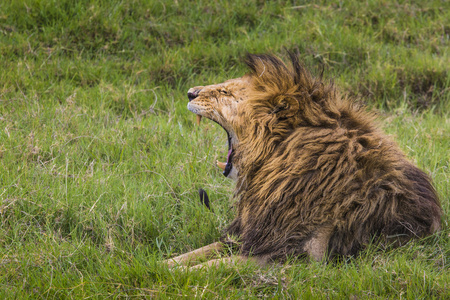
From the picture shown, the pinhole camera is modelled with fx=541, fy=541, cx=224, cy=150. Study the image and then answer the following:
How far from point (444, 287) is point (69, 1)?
507 cm

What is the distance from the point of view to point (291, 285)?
2.71 meters

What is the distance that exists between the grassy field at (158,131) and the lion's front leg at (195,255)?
0.40 ft

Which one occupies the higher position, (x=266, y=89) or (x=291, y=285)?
(x=266, y=89)

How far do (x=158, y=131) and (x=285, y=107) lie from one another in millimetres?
1827

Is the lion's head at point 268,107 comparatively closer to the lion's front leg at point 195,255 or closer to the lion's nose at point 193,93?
the lion's nose at point 193,93

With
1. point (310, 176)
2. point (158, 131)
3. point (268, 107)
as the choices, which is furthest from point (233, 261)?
point (158, 131)

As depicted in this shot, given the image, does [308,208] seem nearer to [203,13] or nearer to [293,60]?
[293,60]

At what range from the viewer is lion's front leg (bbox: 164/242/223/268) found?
2.97m

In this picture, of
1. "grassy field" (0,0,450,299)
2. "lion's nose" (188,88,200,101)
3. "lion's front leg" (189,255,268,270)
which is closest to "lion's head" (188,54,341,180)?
"lion's nose" (188,88,200,101)

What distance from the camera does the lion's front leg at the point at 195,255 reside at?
9.74ft

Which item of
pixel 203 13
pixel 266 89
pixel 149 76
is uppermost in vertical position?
pixel 266 89

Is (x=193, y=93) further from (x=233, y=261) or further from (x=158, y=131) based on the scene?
(x=158, y=131)

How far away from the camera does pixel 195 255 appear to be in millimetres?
3094

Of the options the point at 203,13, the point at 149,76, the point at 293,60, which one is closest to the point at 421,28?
the point at 203,13
